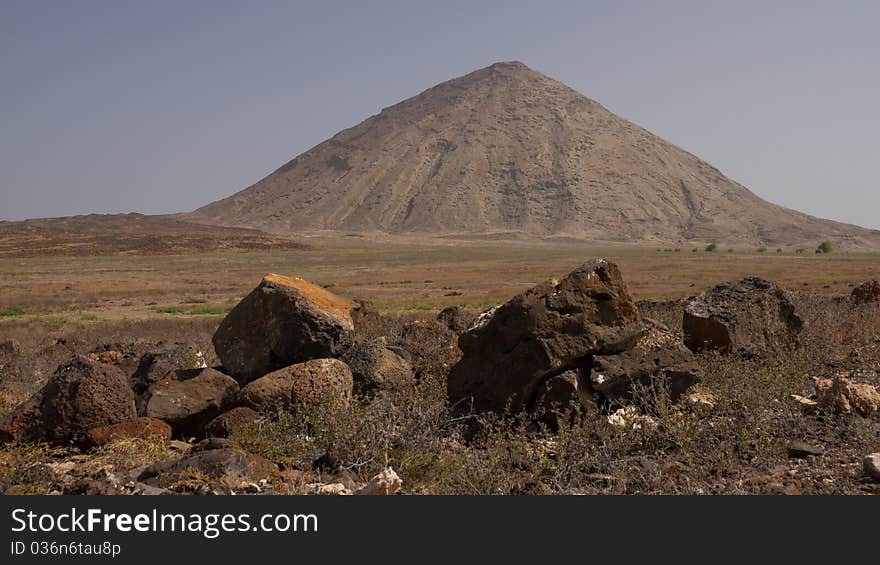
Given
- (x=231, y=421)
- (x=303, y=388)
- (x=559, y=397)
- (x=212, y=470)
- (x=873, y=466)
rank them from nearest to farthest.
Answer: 1. (x=873, y=466)
2. (x=212, y=470)
3. (x=231, y=421)
4. (x=559, y=397)
5. (x=303, y=388)

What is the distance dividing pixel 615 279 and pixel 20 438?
5.30m

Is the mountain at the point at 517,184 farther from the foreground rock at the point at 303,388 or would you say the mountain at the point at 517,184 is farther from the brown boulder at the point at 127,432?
the brown boulder at the point at 127,432

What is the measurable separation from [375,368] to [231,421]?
164 cm

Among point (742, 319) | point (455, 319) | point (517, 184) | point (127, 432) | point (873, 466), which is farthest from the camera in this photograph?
point (517, 184)

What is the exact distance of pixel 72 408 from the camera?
6395 millimetres

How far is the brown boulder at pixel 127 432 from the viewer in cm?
624

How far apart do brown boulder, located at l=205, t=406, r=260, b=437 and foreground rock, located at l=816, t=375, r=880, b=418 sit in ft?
16.1

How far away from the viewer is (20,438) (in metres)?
6.29

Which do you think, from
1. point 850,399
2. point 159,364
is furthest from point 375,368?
point 850,399

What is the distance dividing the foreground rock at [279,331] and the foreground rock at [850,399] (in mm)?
4564

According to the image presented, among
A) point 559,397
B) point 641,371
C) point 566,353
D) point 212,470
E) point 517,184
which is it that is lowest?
point 212,470

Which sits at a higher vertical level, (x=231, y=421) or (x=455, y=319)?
(x=455, y=319)

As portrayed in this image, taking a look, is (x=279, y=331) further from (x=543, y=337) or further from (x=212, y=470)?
(x=212, y=470)

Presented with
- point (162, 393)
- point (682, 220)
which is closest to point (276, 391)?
point (162, 393)
